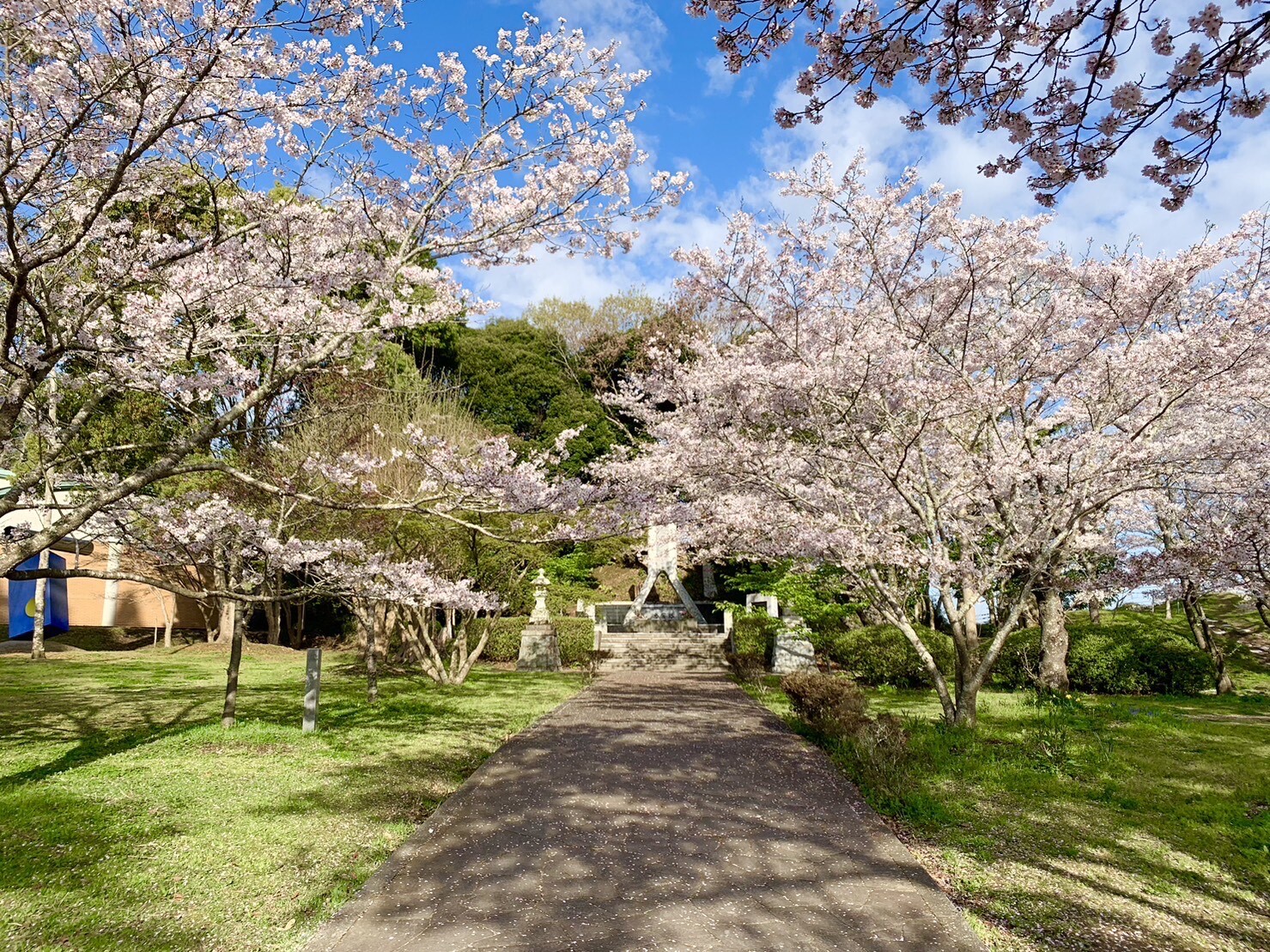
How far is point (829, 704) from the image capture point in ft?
29.1

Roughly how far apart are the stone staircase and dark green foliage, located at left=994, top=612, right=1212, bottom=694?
24.2 feet

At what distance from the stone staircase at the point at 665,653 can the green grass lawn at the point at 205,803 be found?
688cm

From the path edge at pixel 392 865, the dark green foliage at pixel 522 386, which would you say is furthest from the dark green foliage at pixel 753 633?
the dark green foliage at pixel 522 386

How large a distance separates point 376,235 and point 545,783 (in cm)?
534

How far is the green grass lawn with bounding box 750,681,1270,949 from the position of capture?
3.90 m

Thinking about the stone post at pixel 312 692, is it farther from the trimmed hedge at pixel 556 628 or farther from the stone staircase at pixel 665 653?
the trimmed hedge at pixel 556 628

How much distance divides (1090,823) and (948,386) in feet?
16.4

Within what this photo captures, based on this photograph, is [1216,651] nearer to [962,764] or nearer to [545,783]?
[962,764]

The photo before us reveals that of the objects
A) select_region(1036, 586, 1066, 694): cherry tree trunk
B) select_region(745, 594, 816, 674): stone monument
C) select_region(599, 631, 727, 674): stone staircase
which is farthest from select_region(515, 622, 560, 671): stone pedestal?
select_region(1036, 586, 1066, 694): cherry tree trunk

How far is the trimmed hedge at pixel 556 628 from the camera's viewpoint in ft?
63.8

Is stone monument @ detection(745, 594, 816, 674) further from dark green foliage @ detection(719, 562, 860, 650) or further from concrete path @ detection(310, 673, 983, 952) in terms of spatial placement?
concrete path @ detection(310, 673, 983, 952)

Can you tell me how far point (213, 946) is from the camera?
347 centimetres

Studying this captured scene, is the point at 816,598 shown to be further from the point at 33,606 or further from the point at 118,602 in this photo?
the point at 118,602

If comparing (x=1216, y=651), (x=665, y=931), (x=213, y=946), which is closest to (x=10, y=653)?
(x=213, y=946)
